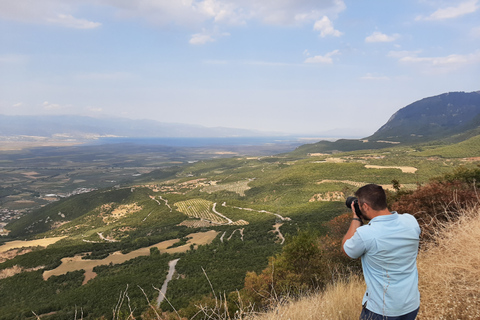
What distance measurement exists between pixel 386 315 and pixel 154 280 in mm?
26765

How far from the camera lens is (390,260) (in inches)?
124

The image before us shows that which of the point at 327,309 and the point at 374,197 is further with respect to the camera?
the point at 327,309

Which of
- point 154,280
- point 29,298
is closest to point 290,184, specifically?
point 154,280

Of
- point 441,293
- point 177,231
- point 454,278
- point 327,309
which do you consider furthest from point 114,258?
point 454,278

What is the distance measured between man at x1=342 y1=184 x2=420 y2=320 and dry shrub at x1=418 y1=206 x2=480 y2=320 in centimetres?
120

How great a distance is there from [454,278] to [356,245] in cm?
289

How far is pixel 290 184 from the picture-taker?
276 ft

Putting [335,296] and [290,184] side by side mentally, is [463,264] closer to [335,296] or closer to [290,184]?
[335,296]

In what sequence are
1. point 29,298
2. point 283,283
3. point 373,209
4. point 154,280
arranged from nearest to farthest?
point 373,209 → point 283,283 → point 154,280 → point 29,298

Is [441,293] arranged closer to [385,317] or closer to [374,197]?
[385,317]

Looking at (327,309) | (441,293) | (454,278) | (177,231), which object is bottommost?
(177,231)

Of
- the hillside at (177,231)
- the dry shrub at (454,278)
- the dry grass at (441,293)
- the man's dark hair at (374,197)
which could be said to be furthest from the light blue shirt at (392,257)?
the hillside at (177,231)

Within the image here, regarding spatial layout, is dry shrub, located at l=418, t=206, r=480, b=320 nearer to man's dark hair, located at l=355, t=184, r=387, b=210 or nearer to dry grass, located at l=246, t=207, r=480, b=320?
dry grass, located at l=246, t=207, r=480, b=320

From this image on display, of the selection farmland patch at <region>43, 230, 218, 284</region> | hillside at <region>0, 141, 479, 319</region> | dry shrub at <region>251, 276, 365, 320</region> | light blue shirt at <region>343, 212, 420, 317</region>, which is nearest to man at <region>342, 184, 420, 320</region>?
light blue shirt at <region>343, 212, 420, 317</region>
